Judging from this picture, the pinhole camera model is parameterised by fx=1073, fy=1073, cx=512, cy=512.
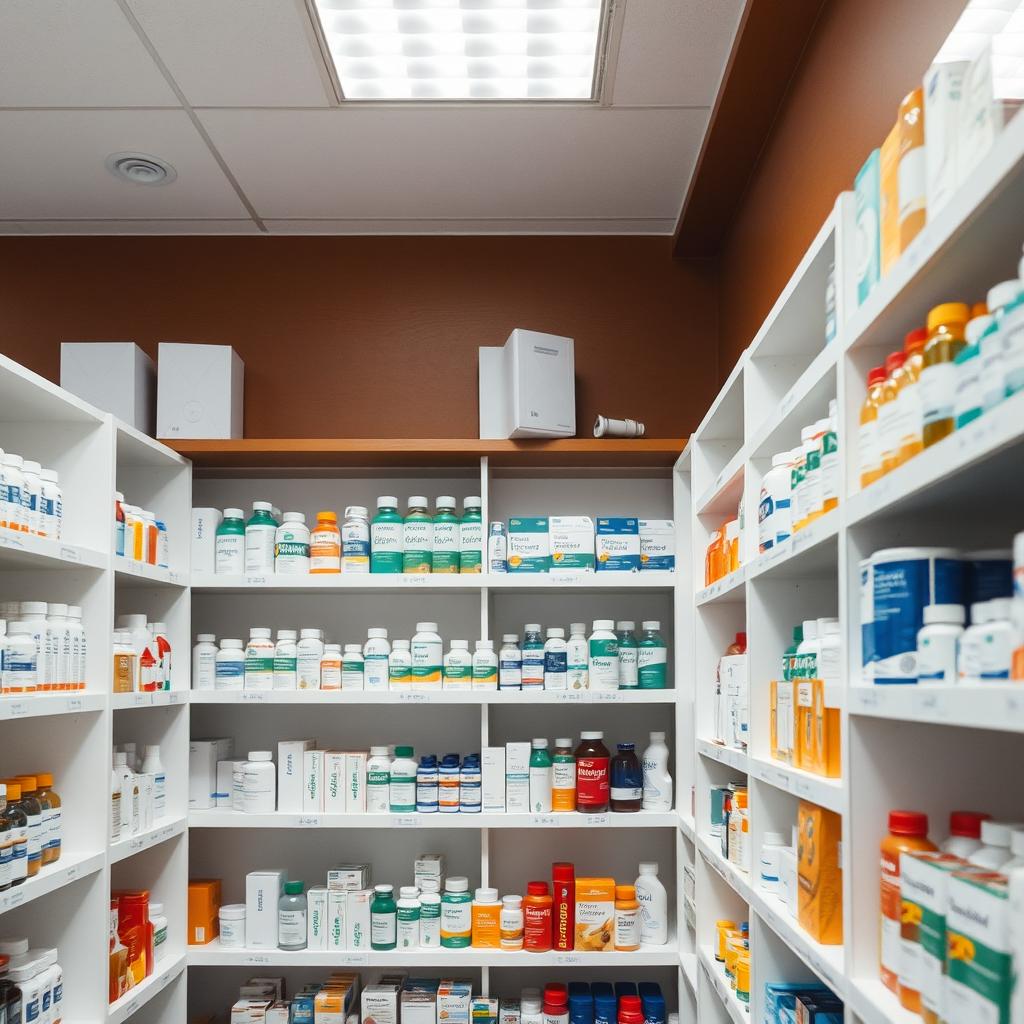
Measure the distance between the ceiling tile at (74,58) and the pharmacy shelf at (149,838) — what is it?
219cm

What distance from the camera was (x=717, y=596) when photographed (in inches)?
113

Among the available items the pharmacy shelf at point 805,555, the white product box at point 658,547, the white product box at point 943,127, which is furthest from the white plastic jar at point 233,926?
the white product box at point 943,127

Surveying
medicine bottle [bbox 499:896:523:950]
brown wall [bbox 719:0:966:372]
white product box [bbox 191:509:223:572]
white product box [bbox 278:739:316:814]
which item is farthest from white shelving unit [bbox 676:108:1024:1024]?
white product box [bbox 191:509:223:572]

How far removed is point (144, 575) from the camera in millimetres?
3340

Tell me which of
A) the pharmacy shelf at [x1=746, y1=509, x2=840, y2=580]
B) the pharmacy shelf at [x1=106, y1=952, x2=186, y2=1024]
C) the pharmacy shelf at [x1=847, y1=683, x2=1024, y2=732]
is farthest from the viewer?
the pharmacy shelf at [x1=106, y1=952, x2=186, y2=1024]

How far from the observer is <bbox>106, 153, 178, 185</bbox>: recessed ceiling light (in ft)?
11.7

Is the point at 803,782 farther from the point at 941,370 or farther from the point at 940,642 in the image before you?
the point at 941,370

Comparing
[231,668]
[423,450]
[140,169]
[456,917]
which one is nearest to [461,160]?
[423,450]

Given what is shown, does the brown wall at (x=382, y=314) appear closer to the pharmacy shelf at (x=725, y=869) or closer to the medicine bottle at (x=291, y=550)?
the medicine bottle at (x=291, y=550)

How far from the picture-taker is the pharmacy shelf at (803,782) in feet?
5.45

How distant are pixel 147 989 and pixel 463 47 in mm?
2941

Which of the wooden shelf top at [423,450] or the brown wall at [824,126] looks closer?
the brown wall at [824,126]

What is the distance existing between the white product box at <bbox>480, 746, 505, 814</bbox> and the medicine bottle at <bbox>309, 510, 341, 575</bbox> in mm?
842

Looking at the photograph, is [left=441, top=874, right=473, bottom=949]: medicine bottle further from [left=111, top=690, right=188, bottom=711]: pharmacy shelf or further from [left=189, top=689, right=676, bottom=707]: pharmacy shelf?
[left=111, top=690, right=188, bottom=711]: pharmacy shelf
